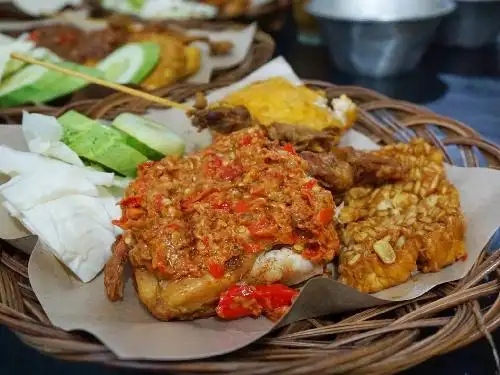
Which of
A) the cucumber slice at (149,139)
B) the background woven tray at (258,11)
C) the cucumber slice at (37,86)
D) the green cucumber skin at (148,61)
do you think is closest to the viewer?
the cucumber slice at (149,139)

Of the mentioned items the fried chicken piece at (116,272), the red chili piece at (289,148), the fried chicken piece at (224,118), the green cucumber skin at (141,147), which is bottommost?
the fried chicken piece at (116,272)

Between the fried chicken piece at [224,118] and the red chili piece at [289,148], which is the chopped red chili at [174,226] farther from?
the fried chicken piece at [224,118]

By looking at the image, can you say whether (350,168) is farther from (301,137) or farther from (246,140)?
(246,140)

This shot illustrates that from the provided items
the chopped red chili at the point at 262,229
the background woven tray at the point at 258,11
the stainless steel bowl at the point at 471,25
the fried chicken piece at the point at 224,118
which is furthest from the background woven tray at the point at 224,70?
the stainless steel bowl at the point at 471,25

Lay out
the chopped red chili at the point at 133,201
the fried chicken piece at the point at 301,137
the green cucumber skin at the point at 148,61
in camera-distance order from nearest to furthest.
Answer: the chopped red chili at the point at 133,201 < the fried chicken piece at the point at 301,137 < the green cucumber skin at the point at 148,61

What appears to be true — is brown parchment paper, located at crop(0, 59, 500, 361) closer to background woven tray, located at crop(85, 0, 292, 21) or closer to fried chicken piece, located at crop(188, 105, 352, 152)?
fried chicken piece, located at crop(188, 105, 352, 152)

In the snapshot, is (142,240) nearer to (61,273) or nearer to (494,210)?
(61,273)

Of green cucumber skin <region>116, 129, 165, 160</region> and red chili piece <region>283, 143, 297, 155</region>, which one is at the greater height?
red chili piece <region>283, 143, 297, 155</region>

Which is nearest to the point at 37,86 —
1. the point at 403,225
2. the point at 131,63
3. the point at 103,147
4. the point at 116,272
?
the point at 131,63

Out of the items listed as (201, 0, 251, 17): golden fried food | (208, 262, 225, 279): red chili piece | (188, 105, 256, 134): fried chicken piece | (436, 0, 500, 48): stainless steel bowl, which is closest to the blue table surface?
(436, 0, 500, 48): stainless steel bowl
